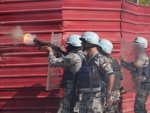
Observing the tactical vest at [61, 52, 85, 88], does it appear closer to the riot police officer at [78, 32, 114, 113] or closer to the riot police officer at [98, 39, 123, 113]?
the riot police officer at [98, 39, 123, 113]

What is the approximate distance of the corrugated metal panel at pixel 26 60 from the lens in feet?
31.9

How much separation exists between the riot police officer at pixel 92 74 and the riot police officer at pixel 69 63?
489mm

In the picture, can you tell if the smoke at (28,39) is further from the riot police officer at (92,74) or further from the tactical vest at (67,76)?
the riot police officer at (92,74)

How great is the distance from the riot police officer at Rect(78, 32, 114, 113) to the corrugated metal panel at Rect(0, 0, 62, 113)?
1936 millimetres

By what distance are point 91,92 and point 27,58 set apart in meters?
2.52

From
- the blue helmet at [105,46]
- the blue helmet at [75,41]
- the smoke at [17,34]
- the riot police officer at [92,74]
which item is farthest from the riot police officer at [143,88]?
the smoke at [17,34]

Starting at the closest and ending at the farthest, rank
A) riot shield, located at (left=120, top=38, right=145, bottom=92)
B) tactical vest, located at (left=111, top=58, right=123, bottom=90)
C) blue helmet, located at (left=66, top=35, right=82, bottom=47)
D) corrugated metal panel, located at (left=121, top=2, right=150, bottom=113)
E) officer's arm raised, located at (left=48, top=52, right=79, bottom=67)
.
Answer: officer's arm raised, located at (left=48, top=52, right=79, bottom=67) → blue helmet, located at (left=66, top=35, right=82, bottom=47) → tactical vest, located at (left=111, top=58, right=123, bottom=90) → riot shield, located at (left=120, top=38, right=145, bottom=92) → corrugated metal panel, located at (left=121, top=2, right=150, bottom=113)

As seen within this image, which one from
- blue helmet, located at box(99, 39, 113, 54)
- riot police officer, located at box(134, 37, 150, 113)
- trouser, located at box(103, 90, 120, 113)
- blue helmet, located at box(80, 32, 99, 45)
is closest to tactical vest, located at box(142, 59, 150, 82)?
riot police officer, located at box(134, 37, 150, 113)

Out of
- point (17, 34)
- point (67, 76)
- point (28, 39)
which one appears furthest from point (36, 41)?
point (17, 34)

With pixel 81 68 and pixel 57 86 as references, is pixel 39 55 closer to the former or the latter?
pixel 57 86

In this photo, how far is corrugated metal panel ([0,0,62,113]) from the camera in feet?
31.9

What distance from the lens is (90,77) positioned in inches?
304

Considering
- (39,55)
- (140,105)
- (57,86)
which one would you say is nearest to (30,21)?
(39,55)

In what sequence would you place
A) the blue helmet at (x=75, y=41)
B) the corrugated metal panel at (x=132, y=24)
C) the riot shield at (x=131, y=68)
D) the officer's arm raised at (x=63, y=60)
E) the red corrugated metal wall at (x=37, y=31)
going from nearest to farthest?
the officer's arm raised at (x=63, y=60) → the blue helmet at (x=75, y=41) → the riot shield at (x=131, y=68) → the red corrugated metal wall at (x=37, y=31) → the corrugated metal panel at (x=132, y=24)
